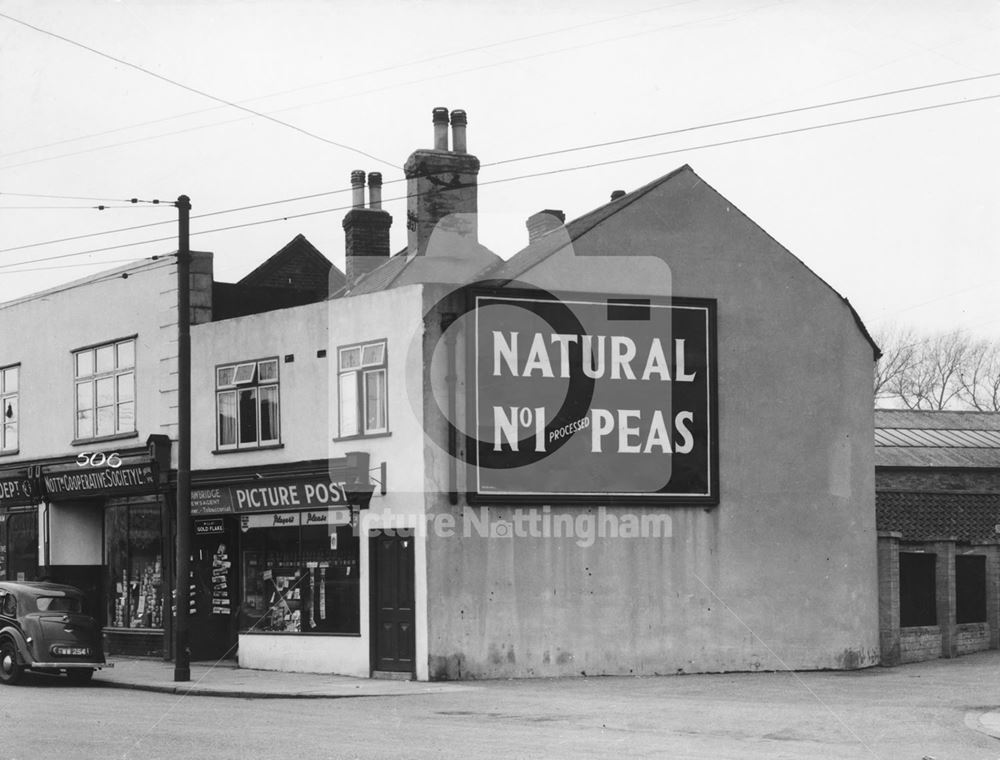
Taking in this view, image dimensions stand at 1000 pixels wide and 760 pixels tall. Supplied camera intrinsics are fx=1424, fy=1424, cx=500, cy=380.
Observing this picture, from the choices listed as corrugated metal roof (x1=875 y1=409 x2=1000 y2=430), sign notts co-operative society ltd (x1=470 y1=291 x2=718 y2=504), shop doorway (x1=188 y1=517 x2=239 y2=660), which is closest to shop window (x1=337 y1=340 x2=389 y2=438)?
sign notts co-operative society ltd (x1=470 y1=291 x2=718 y2=504)

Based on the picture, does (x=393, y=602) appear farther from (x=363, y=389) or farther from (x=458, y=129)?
(x=458, y=129)

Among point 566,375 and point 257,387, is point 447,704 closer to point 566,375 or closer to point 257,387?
point 566,375

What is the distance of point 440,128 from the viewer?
28.2 metres

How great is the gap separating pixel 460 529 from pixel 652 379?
445 centimetres

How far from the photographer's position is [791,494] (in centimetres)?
2625

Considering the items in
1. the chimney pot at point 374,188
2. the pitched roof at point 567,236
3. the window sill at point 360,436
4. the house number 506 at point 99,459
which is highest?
the chimney pot at point 374,188

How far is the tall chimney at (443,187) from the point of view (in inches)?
1096

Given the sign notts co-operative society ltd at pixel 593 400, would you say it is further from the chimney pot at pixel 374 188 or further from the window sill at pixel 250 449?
the chimney pot at pixel 374 188

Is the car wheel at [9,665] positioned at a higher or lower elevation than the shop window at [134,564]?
lower

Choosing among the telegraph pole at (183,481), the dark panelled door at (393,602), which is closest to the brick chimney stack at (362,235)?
the telegraph pole at (183,481)

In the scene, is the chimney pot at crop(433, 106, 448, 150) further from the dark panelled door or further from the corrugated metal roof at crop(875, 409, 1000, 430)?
the corrugated metal roof at crop(875, 409, 1000, 430)

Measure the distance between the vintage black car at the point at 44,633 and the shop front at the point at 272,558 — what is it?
3.65 metres

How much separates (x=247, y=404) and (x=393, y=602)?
5.74m

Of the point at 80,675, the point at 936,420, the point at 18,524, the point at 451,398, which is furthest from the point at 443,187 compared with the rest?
the point at 936,420
